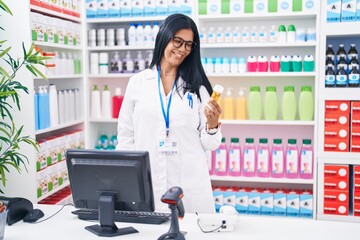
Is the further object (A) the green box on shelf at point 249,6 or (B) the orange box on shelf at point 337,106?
(A) the green box on shelf at point 249,6

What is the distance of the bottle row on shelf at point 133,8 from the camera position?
13.1 feet

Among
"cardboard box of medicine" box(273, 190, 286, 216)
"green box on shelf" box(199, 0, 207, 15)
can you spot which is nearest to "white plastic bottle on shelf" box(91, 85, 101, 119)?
"green box on shelf" box(199, 0, 207, 15)

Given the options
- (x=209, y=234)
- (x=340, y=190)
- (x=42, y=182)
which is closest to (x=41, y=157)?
(x=42, y=182)

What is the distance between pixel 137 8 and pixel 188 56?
5.86ft

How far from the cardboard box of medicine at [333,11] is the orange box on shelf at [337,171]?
1.21 metres

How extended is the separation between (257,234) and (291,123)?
2.08 meters

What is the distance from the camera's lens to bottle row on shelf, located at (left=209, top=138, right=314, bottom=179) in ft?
12.7

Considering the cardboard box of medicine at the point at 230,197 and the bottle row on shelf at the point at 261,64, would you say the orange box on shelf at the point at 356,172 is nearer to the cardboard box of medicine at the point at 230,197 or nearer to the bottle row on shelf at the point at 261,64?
the bottle row on shelf at the point at 261,64

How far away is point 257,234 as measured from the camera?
1912mm

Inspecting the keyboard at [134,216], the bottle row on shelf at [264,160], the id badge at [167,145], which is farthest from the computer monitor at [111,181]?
the bottle row on shelf at [264,160]

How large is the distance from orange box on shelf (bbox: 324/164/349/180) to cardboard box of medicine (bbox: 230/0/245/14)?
152 centimetres

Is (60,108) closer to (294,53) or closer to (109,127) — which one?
(109,127)

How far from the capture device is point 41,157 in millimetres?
3463

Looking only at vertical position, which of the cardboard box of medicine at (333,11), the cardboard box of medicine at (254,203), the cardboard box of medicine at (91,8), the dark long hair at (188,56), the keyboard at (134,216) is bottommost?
the cardboard box of medicine at (254,203)
